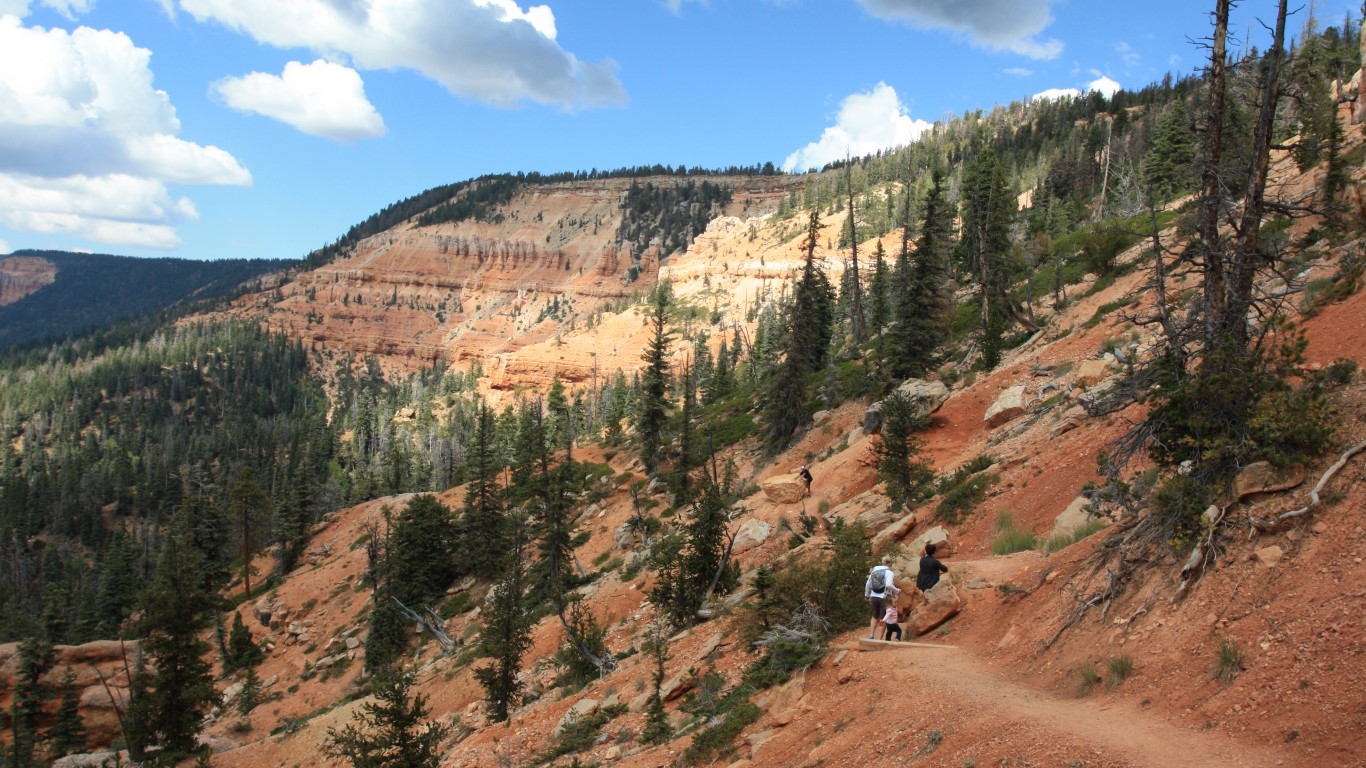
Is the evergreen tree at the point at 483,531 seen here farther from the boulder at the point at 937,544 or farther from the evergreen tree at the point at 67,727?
the boulder at the point at 937,544

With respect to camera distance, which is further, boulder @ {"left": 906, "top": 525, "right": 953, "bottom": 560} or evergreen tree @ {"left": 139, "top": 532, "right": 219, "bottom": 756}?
evergreen tree @ {"left": 139, "top": 532, "right": 219, "bottom": 756}

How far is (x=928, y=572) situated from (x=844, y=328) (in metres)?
64.1

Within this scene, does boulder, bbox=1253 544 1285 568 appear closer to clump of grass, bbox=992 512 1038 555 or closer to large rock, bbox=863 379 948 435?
clump of grass, bbox=992 512 1038 555

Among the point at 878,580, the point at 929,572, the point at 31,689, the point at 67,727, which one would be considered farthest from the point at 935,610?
the point at 31,689

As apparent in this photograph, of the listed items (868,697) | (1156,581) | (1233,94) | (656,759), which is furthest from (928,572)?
(1233,94)

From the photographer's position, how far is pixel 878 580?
1184 centimetres

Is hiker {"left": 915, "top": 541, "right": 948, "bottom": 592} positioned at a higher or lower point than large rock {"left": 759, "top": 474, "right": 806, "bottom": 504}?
higher

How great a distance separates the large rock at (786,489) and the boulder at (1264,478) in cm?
1914

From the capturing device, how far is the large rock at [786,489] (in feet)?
90.1

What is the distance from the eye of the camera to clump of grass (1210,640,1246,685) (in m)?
6.84

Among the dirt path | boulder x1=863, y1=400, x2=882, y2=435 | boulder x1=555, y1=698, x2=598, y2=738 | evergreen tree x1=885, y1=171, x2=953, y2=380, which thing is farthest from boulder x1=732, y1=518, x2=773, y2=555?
evergreen tree x1=885, y1=171, x2=953, y2=380

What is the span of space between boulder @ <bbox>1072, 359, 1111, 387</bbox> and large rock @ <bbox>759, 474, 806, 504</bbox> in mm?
10193

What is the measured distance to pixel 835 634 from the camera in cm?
1320

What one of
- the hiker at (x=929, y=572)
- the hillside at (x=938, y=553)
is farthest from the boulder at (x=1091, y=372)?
the hiker at (x=929, y=572)
